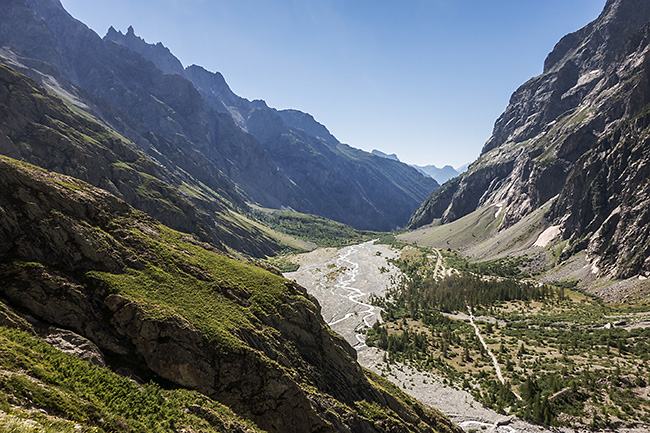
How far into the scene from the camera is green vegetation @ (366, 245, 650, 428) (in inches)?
1429

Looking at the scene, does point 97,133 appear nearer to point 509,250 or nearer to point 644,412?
point 644,412

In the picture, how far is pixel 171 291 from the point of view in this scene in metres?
16.7

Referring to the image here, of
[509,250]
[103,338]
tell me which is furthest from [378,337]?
[509,250]

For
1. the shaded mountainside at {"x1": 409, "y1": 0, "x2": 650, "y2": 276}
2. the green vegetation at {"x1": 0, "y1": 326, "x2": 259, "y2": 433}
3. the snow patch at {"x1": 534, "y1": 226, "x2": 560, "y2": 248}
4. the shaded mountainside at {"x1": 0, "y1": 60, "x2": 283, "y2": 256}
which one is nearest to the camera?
the green vegetation at {"x1": 0, "y1": 326, "x2": 259, "y2": 433}

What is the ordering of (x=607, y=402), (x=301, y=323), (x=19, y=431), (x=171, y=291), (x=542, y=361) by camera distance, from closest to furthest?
(x=19, y=431)
(x=171, y=291)
(x=301, y=323)
(x=607, y=402)
(x=542, y=361)

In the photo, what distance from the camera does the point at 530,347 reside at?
56.1 m

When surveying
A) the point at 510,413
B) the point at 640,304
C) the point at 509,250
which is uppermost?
the point at 509,250

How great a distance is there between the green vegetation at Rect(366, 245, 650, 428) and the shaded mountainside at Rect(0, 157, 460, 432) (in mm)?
28986

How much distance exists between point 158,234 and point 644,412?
52.6 meters

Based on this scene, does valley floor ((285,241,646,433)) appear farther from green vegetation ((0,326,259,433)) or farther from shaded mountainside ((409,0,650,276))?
shaded mountainside ((409,0,650,276))

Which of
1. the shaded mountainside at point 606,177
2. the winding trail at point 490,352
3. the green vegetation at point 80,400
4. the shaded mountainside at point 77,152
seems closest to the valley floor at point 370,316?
the winding trail at point 490,352

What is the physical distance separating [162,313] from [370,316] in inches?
2810

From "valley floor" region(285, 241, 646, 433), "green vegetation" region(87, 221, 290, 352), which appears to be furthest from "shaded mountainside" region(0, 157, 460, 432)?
"valley floor" region(285, 241, 646, 433)

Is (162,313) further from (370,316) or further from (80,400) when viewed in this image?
(370,316)
